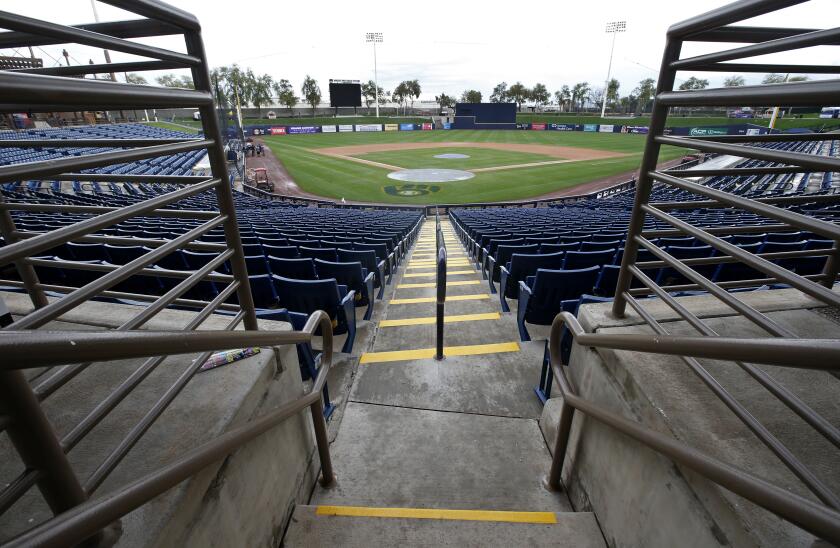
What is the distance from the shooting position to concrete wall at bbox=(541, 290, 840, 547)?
4.75 ft

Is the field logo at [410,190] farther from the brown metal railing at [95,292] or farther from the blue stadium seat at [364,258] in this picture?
the brown metal railing at [95,292]

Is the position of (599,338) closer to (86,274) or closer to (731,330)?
(731,330)

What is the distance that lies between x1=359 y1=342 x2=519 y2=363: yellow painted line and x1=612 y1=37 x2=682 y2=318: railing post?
1834 mm

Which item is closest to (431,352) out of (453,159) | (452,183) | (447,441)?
(447,441)

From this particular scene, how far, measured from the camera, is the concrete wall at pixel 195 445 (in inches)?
54.5

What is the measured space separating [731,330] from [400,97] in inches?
5090

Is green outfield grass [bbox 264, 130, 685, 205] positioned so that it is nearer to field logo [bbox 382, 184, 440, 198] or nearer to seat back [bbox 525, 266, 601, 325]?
field logo [bbox 382, 184, 440, 198]

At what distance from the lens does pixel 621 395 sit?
6.99 ft

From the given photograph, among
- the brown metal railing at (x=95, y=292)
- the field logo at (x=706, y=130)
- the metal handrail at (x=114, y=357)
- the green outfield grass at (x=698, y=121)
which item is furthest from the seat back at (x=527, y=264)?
the field logo at (x=706, y=130)

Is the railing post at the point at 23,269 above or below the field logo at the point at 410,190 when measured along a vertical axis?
above

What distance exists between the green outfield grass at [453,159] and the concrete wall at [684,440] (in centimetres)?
3134

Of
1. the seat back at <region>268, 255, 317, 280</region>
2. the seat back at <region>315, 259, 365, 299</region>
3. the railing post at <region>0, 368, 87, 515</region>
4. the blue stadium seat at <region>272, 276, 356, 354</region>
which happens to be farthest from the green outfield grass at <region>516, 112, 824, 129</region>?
the railing post at <region>0, 368, 87, 515</region>

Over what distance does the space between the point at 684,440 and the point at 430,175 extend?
→ 2895 centimetres

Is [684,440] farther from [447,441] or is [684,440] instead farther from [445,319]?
[445,319]
